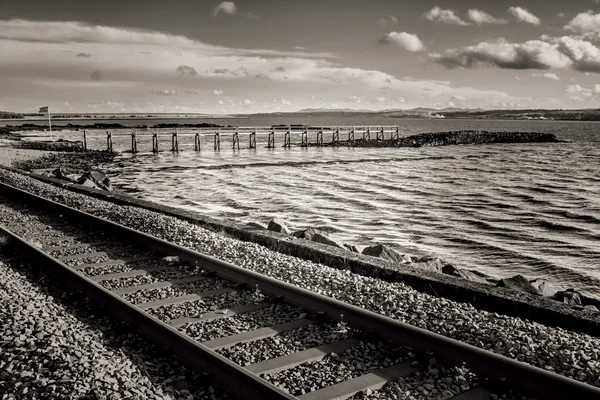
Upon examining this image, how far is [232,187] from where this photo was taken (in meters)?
21.2

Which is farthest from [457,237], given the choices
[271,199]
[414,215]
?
[271,199]

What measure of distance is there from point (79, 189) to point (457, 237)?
9552 mm

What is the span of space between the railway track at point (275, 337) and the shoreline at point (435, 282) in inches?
59.6

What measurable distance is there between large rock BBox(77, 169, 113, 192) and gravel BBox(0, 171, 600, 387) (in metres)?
11.3

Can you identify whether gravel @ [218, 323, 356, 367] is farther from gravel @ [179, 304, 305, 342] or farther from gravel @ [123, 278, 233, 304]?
gravel @ [123, 278, 233, 304]

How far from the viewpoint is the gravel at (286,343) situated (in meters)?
4.11

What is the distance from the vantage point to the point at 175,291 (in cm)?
565

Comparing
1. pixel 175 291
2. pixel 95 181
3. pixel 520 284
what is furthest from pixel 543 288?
pixel 95 181

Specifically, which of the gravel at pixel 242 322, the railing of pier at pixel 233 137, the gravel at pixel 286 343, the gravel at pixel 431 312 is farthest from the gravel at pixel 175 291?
the railing of pier at pixel 233 137

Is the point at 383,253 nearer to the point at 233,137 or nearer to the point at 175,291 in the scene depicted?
the point at 175,291

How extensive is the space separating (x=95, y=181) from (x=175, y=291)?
1512 cm

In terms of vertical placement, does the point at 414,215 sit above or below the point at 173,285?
below

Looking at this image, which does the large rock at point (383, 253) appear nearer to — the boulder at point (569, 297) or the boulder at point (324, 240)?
the boulder at point (324, 240)

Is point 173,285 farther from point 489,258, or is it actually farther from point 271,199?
point 271,199
